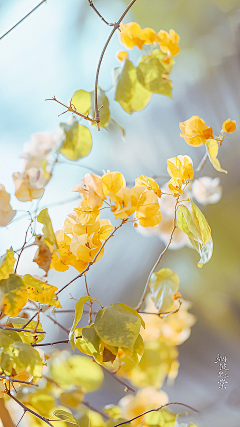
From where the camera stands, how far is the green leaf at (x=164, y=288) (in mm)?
449

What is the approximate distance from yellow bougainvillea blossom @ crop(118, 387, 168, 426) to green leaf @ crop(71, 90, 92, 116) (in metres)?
0.49

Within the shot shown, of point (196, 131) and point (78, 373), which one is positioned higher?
point (196, 131)

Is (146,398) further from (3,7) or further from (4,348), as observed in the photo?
(3,7)

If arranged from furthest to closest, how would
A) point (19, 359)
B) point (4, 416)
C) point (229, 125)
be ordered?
point (4, 416), point (229, 125), point (19, 359)

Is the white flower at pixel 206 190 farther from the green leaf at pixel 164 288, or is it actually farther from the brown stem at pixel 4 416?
the brown stem at pixel 4 416

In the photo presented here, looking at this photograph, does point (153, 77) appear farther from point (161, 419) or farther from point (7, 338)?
point (161, 419)

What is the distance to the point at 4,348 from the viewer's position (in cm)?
33

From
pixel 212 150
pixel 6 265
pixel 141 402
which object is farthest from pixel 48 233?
pixel 141 402

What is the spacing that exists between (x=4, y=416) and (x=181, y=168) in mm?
510

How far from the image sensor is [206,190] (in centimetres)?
57

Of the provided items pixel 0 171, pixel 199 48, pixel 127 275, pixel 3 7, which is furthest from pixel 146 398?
pixel 3 7

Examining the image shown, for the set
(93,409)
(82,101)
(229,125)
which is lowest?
(93,409)

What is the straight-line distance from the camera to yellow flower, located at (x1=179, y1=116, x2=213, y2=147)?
419 mm

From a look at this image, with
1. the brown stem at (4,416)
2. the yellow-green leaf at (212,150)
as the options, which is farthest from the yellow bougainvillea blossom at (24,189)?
the brown stem at (4,416)
